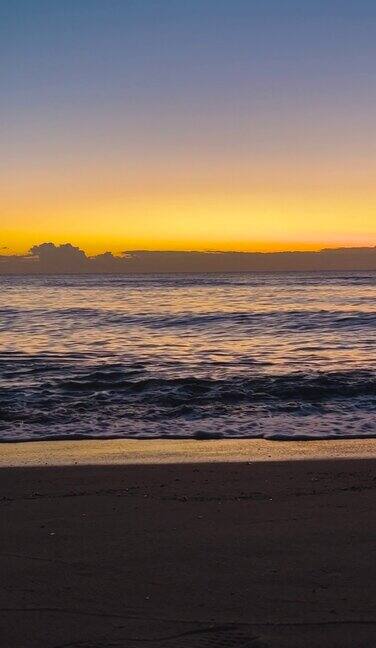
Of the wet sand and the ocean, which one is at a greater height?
the wet sand

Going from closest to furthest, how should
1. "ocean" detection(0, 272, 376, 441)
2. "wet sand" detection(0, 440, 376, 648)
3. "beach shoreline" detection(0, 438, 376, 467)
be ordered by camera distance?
"wet sand" detection(0, 440, 376, 648), "beach shoreline" detection(0, 438, 376, 467), "ocean" detection(0, 272, 376, 441)

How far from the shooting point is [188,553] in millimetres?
3910

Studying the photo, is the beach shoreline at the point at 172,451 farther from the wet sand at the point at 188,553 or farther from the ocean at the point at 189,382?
the ocean at the point at 189,382

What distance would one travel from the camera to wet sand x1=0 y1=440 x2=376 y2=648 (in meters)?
3.07

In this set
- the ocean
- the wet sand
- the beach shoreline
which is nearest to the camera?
the wet sand

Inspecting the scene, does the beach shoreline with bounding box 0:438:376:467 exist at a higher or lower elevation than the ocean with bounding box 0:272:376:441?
higher

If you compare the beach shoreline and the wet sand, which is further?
the beach shoreline

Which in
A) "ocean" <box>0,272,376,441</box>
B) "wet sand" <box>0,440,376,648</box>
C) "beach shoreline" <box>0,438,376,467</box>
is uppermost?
"wet sand" <box>0,440,376,648</box>

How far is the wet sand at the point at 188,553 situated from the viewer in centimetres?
307

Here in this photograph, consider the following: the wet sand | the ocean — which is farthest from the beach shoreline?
the ocean

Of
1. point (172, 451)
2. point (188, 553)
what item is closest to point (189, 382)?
point (172, 451)

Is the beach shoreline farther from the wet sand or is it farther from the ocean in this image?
the ocean

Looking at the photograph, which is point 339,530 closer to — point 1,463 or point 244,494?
point 244,494

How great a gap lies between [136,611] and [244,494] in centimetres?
205
